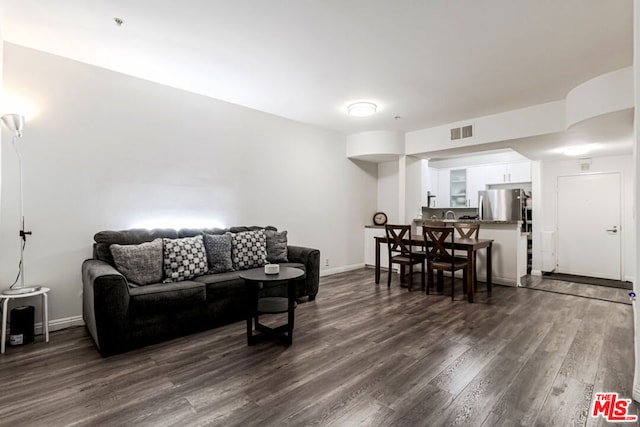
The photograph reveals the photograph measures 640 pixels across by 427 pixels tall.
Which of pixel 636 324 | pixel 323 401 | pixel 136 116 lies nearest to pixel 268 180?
pixel 136 116

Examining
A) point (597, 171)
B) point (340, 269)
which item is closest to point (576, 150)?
point (597, 171)

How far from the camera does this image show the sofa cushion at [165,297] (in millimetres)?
2631

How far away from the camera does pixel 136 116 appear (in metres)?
3.50

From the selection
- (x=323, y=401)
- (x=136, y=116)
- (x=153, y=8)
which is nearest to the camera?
(x=323, y=401)

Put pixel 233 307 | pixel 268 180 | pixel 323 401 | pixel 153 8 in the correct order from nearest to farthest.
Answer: pixel 323 401
pixel 153 8
pixel 233 307
pixel 268 180

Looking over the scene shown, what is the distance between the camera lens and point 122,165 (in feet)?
11.2

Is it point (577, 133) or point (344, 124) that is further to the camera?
point (344, 124)

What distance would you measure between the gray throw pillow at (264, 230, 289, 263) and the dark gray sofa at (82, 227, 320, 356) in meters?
0.68

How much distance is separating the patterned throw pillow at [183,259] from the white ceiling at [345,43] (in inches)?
72.4

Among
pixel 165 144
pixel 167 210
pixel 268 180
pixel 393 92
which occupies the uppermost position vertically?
pixel 393 92

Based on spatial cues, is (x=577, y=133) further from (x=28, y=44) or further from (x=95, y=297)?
(x=28, y=44)

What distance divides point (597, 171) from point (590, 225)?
95cm

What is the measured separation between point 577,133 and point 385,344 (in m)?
3.72

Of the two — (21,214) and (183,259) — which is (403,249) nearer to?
(183,259)
